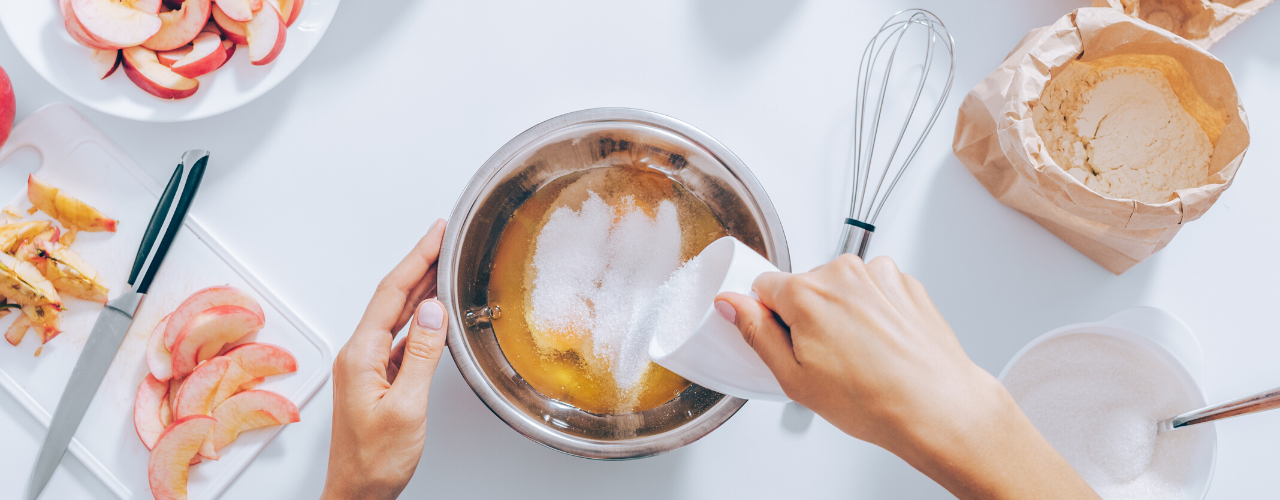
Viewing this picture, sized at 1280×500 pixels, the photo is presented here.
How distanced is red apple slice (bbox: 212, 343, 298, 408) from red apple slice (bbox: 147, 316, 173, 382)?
71 mm

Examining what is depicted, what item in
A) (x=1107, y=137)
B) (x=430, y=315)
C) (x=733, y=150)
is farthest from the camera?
(x=733, y=150)

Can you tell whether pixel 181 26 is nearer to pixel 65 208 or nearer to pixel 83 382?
pixel 65 208

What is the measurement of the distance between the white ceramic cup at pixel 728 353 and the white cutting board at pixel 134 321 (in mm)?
535

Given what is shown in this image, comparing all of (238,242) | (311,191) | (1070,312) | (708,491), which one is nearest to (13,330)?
(238,242)

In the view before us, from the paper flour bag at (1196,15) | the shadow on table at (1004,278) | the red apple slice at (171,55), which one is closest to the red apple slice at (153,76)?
the red apple slice at (171,55)

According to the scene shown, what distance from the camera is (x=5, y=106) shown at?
81cm

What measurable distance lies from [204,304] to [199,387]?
4.2 inches

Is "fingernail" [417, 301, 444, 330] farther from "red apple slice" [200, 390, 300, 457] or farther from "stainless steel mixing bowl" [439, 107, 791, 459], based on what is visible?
"red apple slice" [200, 390, 300, 457]

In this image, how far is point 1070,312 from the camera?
34.7 inches

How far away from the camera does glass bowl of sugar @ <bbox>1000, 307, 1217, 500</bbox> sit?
2.56ft

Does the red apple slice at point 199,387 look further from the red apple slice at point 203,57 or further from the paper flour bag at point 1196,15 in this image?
the paper flour bag at point 1196,15

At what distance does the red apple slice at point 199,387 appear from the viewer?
818 millimetres

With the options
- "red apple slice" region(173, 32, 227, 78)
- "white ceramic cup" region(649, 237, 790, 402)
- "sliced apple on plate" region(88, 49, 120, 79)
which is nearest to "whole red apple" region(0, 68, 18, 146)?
"sliced apple on plate" region(88, 49, 120, 79)

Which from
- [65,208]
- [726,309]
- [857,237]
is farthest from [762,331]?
[65,208]
